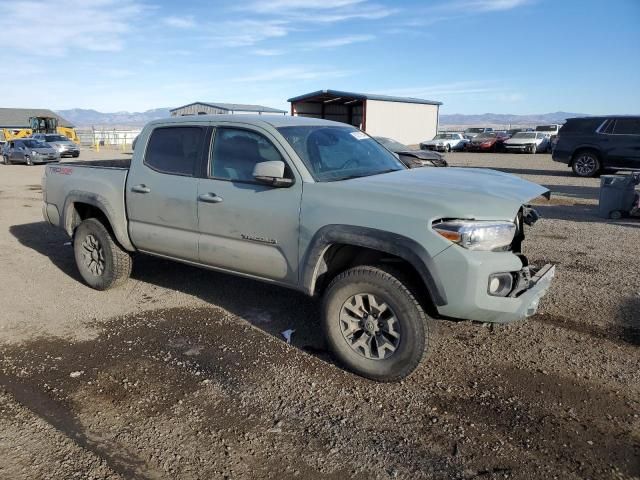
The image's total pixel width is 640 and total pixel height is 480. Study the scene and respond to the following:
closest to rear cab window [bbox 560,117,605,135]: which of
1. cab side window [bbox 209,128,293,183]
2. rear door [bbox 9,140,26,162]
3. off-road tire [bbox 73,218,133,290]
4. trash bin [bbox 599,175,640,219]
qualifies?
trash bin [bbox 599,175,640,219]

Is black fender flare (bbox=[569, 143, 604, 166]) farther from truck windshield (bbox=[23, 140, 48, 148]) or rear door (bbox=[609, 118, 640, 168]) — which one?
truck windshield (bbox=[23, 140, 48, 148])

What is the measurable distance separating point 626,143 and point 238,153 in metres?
14.3

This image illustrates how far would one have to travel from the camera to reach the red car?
34500 millimetres

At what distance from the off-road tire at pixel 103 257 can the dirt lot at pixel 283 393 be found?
0.51ft

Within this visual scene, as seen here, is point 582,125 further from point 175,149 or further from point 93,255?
point 93,255

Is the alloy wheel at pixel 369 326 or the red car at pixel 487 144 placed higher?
the red car at pixel 487 144

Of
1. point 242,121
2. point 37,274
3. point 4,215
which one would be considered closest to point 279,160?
point 242,121

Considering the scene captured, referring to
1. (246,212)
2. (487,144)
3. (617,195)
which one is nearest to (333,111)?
(487,144)

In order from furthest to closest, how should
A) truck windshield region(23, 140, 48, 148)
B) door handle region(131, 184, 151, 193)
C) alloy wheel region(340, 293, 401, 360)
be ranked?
1. truck windshield region(23, 140, 48, 148)
2. door handle region(131, 184, 151, 193)
3. alloy wheel region(340, 293, 401, 360)

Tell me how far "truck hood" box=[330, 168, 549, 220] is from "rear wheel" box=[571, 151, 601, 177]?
1358 centimetres

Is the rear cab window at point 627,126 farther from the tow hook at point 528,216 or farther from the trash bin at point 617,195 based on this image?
the tow hook at point 528,216

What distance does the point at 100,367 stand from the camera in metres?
3.86

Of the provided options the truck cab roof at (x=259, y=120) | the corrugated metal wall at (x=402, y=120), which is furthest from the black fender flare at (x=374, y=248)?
the corrugated metal wall at (x=402, y=120)

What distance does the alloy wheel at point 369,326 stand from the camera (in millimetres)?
3496
